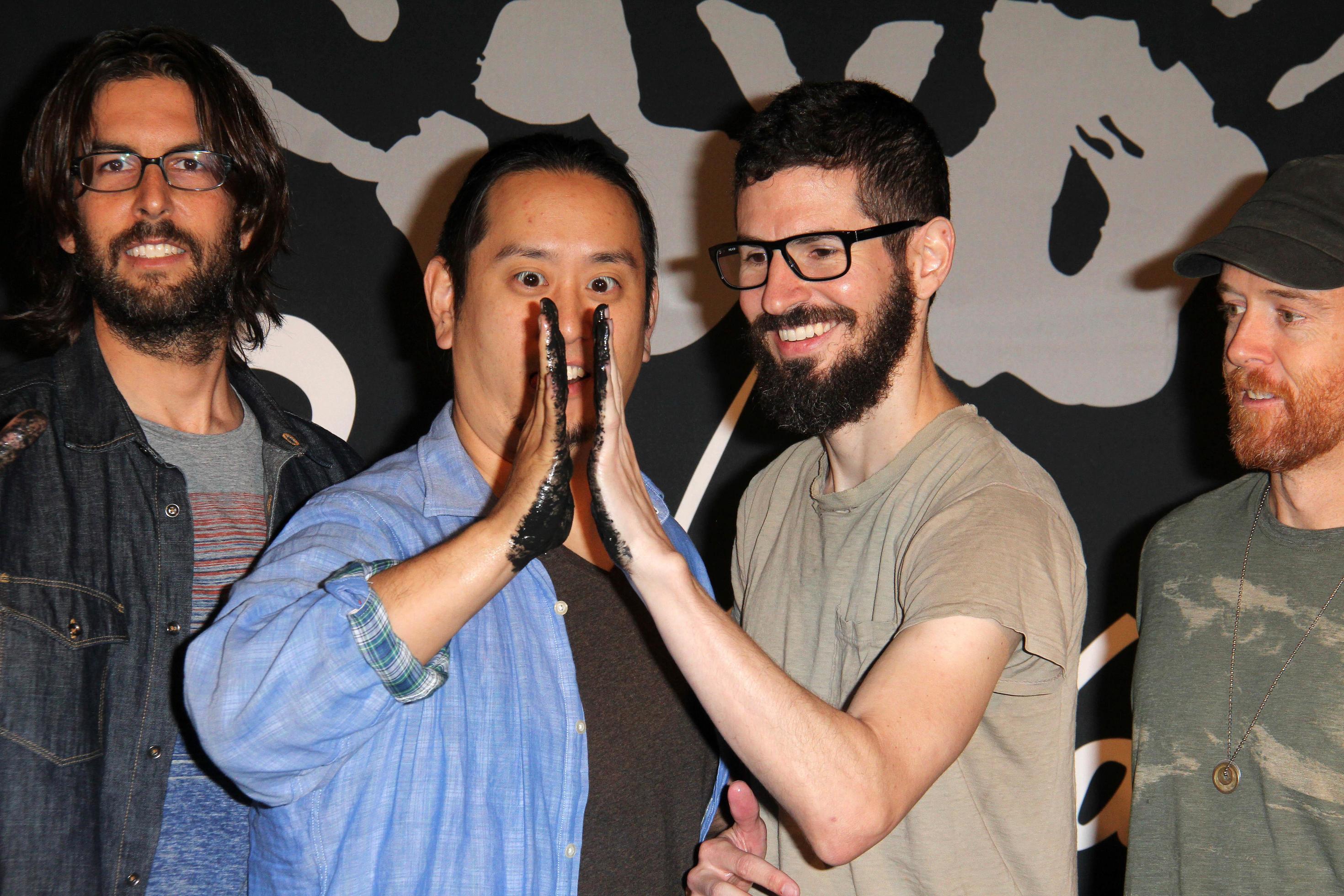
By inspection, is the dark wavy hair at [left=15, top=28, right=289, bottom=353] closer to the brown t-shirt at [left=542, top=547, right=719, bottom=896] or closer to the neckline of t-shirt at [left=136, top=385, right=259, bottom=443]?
the neckline of t-shirt at [left=136, top=385, right=259, bottom=443]

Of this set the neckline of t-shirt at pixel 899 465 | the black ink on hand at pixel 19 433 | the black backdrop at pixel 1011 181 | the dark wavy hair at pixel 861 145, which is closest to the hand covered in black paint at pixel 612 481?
the neckline of t-shirt at pixel 899 465

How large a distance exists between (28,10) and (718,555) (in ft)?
7.10

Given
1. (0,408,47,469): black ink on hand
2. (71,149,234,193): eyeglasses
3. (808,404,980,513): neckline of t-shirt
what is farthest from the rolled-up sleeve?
(71,149,234,193): eyeglasses

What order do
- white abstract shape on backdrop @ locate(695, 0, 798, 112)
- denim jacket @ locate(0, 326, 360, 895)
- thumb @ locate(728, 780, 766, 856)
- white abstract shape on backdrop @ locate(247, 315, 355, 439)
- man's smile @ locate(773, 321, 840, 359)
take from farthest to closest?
white abstract shape on backdrop @ locate(695, 0, 798, 112)
white abstract shape on backdrop @ locate(247, 315, 355, 439)
man's smile @ locate(773, 321, 840, 359)
thumb @ locate(728, 780, 766, 856)
denim jacket @ locate(0, 326, 360, 895)

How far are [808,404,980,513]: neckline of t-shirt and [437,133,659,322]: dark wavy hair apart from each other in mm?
467

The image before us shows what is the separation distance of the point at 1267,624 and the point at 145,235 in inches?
84.6

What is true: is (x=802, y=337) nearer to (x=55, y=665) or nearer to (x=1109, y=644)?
(x=55, y=665)

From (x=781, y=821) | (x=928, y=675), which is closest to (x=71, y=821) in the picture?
(x=781, y=821)

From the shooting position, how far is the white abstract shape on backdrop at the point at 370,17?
270 centimetres

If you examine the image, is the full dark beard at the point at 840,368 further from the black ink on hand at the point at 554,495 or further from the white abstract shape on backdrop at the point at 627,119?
the white abstract shape on backdrop at the point at 627,119

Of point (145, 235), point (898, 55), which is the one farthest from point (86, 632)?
point (898, 55)

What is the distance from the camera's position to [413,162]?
2.71 meters

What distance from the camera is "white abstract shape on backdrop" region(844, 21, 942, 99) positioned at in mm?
2895

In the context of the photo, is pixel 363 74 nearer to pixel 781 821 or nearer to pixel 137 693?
pixel 137 693
